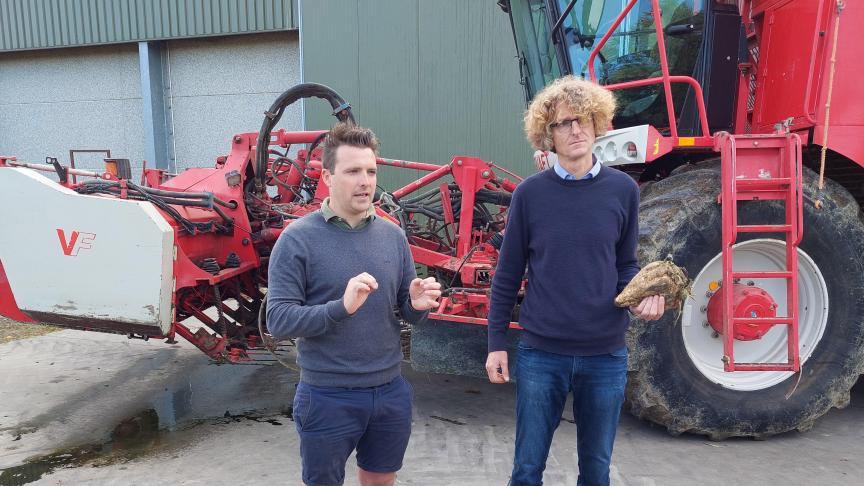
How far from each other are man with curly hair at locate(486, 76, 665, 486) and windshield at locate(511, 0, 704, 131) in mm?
1959

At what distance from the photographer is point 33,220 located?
2.96m

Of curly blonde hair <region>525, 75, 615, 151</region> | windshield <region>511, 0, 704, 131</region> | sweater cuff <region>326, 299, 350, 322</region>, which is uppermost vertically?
windshield <region>511, 0, 704, 131</region>

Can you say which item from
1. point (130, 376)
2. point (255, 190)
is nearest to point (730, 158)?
point (255, 190)

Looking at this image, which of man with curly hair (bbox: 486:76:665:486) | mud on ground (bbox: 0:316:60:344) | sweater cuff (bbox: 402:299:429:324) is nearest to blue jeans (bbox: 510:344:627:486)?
man with curly hair (bbox: 486:76:665:486)

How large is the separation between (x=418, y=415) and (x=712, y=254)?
191 cm

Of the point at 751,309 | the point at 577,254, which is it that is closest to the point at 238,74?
the point at 751,309

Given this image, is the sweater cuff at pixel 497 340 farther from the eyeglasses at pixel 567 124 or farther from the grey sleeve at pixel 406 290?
the eyeglasses at pixel 567 124

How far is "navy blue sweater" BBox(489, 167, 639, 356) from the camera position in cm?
180

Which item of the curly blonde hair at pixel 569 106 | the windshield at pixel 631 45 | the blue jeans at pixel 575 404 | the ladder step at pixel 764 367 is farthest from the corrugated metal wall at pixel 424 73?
the blue jeans at pixel 575 404

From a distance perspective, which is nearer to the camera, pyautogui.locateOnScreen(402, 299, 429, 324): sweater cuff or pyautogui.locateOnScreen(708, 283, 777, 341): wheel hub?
pyautogui.locateOnScreen(402, 299, 429, 324): sweater cuff

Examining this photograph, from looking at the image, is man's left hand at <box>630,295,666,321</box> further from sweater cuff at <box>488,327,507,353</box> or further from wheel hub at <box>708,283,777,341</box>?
wheel hub at <box>708,283,777,341</box>

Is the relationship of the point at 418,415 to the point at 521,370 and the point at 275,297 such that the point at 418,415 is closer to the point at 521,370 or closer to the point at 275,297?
the point at 521,370

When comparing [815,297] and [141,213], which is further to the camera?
[815,297]

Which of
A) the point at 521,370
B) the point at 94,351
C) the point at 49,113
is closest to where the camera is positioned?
the point at 521,370
